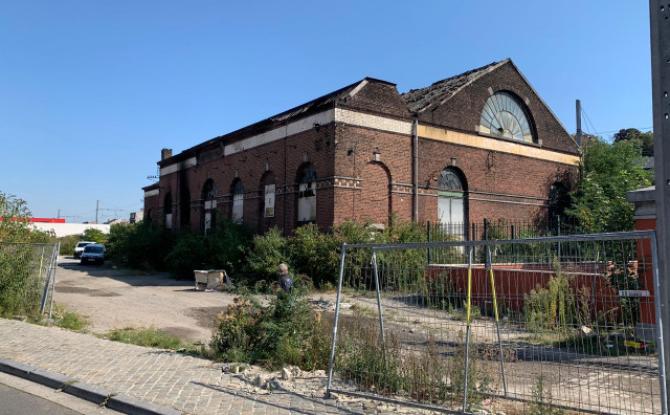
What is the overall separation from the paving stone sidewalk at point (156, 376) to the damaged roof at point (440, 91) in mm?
17501

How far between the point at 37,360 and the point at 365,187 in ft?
49.6

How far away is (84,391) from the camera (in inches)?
256

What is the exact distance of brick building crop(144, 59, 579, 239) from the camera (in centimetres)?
2153

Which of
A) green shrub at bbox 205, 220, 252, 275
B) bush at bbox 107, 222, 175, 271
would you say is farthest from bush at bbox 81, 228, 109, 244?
green shrub at bbox 205, 220, 252, 275

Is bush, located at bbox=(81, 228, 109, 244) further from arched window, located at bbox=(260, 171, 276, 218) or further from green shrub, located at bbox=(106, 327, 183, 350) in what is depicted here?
green shrub, located at bbox=(106, 327, 183, 350)

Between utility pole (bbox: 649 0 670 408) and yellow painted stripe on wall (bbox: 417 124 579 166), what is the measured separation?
62.3ft

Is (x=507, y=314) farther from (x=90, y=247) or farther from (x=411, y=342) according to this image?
(x=90, y=247)

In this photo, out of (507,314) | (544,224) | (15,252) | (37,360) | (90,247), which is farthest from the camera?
(90,247)

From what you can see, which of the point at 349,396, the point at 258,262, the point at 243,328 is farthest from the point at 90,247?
the point at 349,396

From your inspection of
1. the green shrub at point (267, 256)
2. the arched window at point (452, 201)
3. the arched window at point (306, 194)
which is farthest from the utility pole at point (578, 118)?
the green shrub at point (267, 256)

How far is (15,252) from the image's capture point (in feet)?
43.2

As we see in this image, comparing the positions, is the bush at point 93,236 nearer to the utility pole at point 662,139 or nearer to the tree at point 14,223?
the tree at point 14,223

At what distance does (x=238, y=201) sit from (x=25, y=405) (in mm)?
22384

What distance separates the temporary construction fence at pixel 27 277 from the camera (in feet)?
42.2
